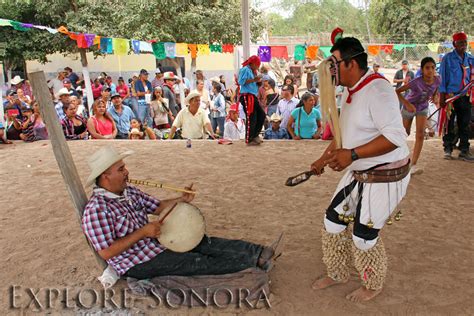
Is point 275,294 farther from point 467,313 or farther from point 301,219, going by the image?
point 301,219

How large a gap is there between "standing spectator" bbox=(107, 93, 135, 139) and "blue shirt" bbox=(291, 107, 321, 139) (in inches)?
140

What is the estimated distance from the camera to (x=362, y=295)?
309 centimetres

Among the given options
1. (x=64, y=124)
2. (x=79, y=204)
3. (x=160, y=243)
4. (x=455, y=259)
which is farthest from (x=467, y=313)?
(x=64, y=124)

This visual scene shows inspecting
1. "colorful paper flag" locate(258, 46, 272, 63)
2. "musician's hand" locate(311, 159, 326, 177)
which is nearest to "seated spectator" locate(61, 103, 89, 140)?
"musician's hand" locate(311, 159, 326, 177)

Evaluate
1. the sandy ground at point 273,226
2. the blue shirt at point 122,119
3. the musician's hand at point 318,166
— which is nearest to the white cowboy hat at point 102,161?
the sandy ground at point 273,226

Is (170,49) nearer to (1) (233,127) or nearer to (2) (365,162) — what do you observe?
(1) (233,127)

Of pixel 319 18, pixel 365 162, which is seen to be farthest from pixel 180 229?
pixel 319 18

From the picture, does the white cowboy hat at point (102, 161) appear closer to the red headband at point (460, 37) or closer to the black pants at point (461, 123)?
the red headband at point (460, 37)

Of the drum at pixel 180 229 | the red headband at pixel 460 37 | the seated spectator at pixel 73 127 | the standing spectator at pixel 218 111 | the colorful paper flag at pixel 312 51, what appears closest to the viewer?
the drum at pixel 180 229

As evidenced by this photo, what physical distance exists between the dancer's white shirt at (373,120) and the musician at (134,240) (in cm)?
105

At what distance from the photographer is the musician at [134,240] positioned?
295 cm

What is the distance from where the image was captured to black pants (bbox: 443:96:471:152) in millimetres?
6680

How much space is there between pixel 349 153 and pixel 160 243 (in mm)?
1430

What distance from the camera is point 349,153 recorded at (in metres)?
2.66
